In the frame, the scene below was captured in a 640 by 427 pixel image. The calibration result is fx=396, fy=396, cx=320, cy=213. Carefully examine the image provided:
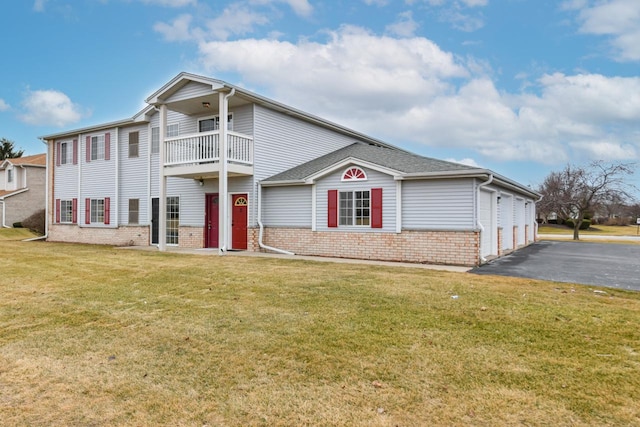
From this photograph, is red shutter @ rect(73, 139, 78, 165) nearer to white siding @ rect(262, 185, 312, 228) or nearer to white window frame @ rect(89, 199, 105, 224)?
white window frame @ rect(89, 199, 105, 224)

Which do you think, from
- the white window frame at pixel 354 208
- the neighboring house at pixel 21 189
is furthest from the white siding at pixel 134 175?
the neighboring house at pixel 21 189

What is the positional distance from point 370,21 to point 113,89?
42.2ft

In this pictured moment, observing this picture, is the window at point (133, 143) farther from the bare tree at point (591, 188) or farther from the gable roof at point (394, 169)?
the bare tree at point (591, 188)

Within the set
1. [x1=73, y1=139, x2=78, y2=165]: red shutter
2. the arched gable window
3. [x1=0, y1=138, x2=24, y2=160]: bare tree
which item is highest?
[x1=0, y1=138, x2=24, y2=160]: bare tree

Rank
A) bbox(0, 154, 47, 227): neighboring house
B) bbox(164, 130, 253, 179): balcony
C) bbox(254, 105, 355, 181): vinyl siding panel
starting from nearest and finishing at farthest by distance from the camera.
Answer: bbox(164, 130, 253, 179): balcony
bbox(254, 105, 355, 181): vinyl siding panel
bbox(0, 154, 47, 227): neighboring house

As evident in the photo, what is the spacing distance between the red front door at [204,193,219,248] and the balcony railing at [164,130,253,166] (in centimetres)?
195

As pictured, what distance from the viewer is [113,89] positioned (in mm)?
19625

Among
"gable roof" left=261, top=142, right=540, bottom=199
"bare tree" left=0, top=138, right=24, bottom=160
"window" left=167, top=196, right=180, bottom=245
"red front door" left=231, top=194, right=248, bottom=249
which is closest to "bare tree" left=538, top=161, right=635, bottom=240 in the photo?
"gable roof" left=261, top=142, right=540, bottom=199

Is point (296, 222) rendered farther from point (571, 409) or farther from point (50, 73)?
point (50, 73)

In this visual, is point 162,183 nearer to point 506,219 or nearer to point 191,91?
point 191,91

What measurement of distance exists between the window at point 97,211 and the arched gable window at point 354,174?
43.8ft

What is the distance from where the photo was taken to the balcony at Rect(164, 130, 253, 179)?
1459 cm

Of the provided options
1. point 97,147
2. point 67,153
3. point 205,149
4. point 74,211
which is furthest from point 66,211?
point 205,149

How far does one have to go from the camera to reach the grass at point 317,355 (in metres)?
3.17
